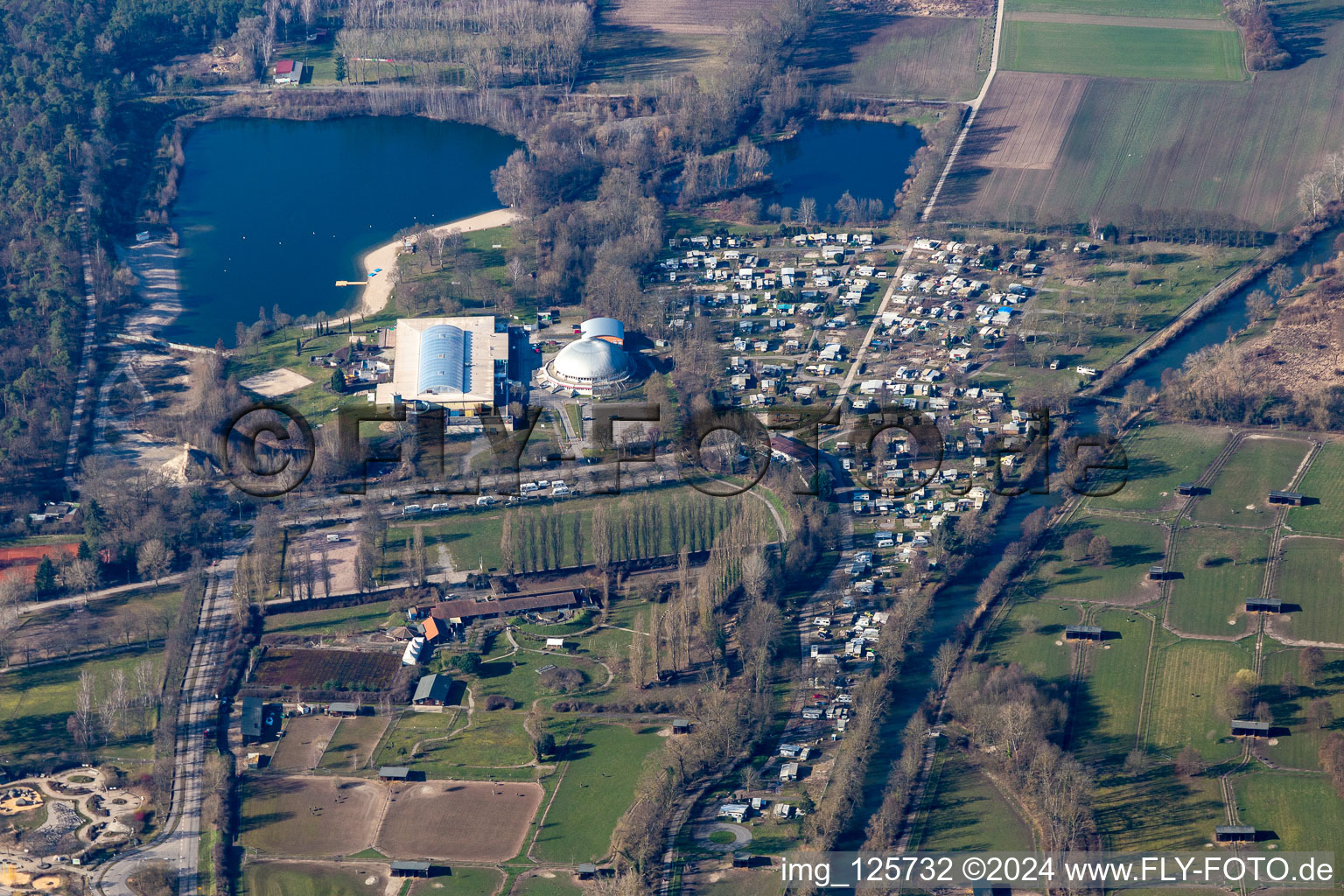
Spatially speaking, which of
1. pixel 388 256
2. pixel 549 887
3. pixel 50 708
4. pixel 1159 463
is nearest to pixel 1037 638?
pixel 1159 463

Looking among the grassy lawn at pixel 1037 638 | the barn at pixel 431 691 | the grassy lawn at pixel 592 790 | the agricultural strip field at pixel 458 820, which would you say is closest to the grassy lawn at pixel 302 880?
the agricultural strip field at pixel 458 820

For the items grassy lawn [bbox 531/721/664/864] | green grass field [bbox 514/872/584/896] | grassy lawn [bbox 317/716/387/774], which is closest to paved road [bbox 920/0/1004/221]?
grassy lawn [bbox 531/721/664/864]

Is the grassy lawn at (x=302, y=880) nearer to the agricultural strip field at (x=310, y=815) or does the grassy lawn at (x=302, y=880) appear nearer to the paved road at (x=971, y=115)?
the agricultural strip field at (x=310, y=815)

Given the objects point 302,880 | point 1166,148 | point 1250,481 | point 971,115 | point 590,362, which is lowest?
point 302,880

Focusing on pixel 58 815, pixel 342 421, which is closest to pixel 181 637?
pixel 58 815

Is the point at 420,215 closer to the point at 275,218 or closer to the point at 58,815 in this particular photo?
the point at 275,218

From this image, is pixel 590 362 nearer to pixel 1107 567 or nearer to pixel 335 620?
pixel 335 620
